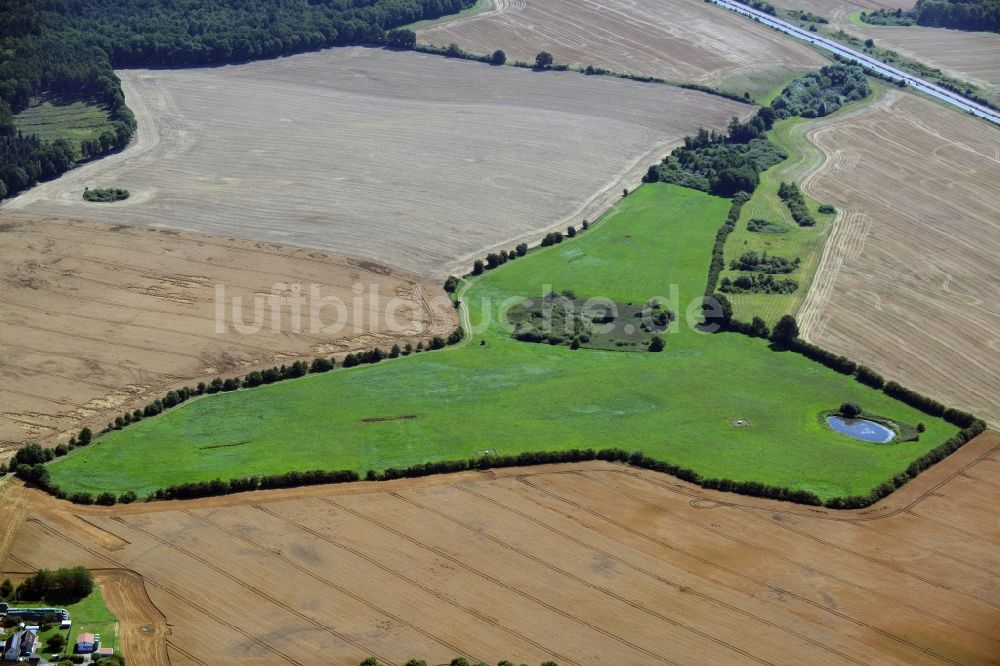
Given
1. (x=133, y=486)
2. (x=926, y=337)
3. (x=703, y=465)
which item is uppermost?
(x=926, y=337)

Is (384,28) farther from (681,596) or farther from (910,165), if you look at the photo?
(681,596)

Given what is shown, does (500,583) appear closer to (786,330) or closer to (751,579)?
(751,579)

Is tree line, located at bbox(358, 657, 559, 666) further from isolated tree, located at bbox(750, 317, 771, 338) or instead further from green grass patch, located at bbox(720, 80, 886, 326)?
green grass patch, located at bbox(720, 80, 886, 326)

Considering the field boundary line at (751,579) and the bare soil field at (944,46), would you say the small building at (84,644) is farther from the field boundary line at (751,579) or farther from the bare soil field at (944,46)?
the bare soil field at (944,46)

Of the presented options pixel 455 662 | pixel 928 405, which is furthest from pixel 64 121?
pixel 455 662

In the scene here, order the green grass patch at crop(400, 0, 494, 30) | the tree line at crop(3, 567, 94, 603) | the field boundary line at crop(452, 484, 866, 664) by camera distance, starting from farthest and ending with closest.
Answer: the green grass patch at crop(400, 0, 494, 30)
the tree line at crop(3, 567, 94, 603)
the field boundary line at crop(452, 484, 866, 664)

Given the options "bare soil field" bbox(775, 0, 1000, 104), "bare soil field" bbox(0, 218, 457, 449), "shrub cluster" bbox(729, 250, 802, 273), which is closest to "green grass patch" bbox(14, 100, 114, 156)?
"bare soil field" bbox(0, 218, 457, 449)

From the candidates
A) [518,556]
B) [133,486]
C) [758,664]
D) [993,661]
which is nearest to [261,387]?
[133,486]
